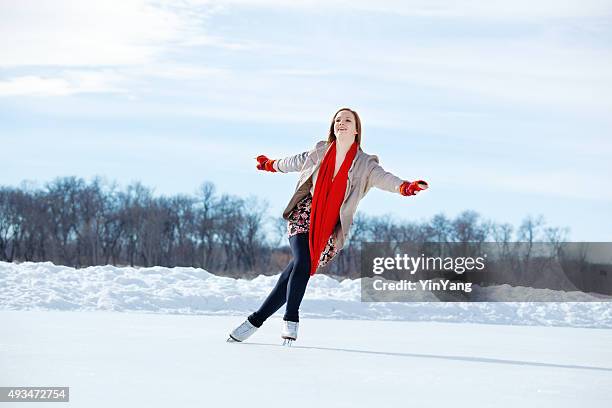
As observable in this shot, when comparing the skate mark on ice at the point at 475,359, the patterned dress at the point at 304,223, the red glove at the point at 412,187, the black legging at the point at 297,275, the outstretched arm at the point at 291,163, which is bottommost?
the skate mark on ice at the point at 475,359

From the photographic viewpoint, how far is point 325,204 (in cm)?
498

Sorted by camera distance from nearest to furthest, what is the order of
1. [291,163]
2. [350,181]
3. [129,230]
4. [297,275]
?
1. [297,275]
2. [350,181]
3. [291,163]
4. [129,230]

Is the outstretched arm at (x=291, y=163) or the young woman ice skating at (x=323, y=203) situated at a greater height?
the outstretched arm at (x=291, y=163)

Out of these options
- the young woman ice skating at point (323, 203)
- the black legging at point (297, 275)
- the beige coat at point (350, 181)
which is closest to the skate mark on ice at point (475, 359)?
the black legging at point (297, 275)

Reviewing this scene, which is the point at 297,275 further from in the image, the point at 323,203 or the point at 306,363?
the point at 306,363

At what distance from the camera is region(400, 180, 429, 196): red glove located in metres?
4.72

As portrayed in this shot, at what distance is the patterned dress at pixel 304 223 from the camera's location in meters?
5.03

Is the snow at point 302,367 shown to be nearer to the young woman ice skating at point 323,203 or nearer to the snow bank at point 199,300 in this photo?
the young woman ice skating at point 323,203

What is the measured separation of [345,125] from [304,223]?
2.06 feet


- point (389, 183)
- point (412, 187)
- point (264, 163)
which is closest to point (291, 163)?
point (264, 163)

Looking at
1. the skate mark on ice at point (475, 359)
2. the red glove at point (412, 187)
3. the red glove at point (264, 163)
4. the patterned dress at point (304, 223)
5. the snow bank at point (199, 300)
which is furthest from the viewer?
the snow bank at point (199, 300)

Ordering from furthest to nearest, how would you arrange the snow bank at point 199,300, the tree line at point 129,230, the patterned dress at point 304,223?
the tree line at point 129,230
the snow bank at point 199,300
the patterned dress at point 304,223

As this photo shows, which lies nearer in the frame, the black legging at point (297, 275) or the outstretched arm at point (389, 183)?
the outstretched arm at point (389, 183)

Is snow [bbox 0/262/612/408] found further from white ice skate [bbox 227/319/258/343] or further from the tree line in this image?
the tree line
